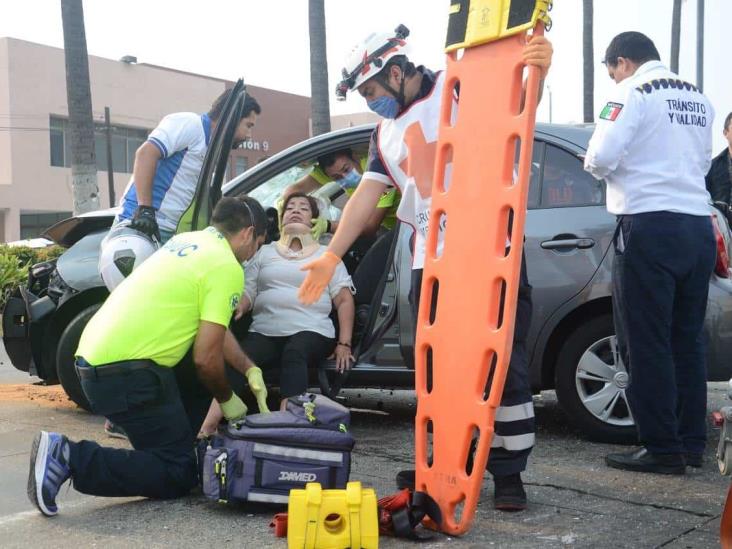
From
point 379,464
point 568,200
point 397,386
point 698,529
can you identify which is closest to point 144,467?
point 379,464

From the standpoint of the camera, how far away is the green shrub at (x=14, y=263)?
13.2 metres

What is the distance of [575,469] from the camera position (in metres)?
4.51

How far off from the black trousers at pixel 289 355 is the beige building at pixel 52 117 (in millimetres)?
32159

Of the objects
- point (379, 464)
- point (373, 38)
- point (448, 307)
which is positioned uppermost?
point (373, 38)

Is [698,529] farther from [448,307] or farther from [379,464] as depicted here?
[379,464]

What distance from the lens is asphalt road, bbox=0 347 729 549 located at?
11.4 ft

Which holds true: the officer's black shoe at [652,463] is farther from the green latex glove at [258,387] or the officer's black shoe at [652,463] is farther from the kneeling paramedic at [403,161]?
the green latex glove at [258,387]

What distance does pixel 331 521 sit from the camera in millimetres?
3316

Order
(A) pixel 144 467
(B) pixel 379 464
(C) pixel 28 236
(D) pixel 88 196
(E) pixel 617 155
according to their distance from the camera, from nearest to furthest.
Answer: (A) pixel 144 467
(E) pixel 617 155
(B) pixel 379 464
(D) pixel 88 196
(C) pixel 28 236

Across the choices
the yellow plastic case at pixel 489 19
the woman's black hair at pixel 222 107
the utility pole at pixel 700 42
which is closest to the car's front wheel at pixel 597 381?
the yellow plastic case at pixel 489 19

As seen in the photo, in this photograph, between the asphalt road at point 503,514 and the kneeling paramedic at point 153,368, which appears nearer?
the asphalt road at point 503,514

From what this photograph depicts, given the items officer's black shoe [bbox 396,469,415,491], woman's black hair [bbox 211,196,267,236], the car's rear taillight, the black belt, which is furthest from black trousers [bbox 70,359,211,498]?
the car's rear taillight

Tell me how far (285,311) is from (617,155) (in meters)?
1.87

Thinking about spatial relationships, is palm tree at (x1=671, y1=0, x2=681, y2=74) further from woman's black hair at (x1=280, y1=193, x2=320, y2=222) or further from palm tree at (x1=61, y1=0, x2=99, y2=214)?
woman's black hair at (x1=280, y1=193, x2=320, y2=222)
